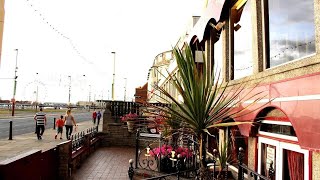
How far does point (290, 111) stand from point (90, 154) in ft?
33.6

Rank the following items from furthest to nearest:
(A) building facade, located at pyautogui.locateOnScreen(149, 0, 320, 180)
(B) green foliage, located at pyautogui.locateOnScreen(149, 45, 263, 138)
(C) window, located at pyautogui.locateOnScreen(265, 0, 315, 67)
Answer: (C) window, located at pyautogui.locateOnScreen(265, 0, 315, 67), (A) building facade, located at pyautogui.locateOnScreen(149, 0, 320, 180), (B) green foliage, located at pyautogui.locateOnScreen(149, 45, 263, 138)

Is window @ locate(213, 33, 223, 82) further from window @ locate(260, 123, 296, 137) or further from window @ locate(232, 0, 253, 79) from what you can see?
window @ locate(260, 123, 296, 137)

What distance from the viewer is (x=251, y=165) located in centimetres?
684

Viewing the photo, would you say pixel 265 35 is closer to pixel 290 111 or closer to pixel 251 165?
pixel 290 111

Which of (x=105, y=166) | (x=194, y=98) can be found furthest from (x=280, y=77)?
(x=105, y=166)

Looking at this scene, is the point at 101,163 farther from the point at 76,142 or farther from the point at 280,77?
the point at 280,77

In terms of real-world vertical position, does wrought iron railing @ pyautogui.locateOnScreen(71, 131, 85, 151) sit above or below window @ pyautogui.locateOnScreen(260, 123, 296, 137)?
below

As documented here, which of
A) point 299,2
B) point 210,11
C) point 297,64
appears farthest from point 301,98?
point 210,11

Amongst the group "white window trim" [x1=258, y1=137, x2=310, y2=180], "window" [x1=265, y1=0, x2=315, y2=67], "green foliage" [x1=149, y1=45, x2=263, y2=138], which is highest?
"window" [x1=265, y1=0, x2=315, y2=67]

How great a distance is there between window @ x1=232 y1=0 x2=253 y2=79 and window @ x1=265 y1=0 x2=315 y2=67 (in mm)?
906

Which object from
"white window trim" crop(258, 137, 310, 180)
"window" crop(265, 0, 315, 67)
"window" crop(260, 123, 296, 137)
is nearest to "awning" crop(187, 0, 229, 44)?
"window" crop(265, 0, 315, 67)

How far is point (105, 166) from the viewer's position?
35.9 ft

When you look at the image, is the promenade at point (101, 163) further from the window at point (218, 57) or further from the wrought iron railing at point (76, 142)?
the window at point (218, 57)

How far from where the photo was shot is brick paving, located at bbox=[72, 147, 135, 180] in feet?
30.6
